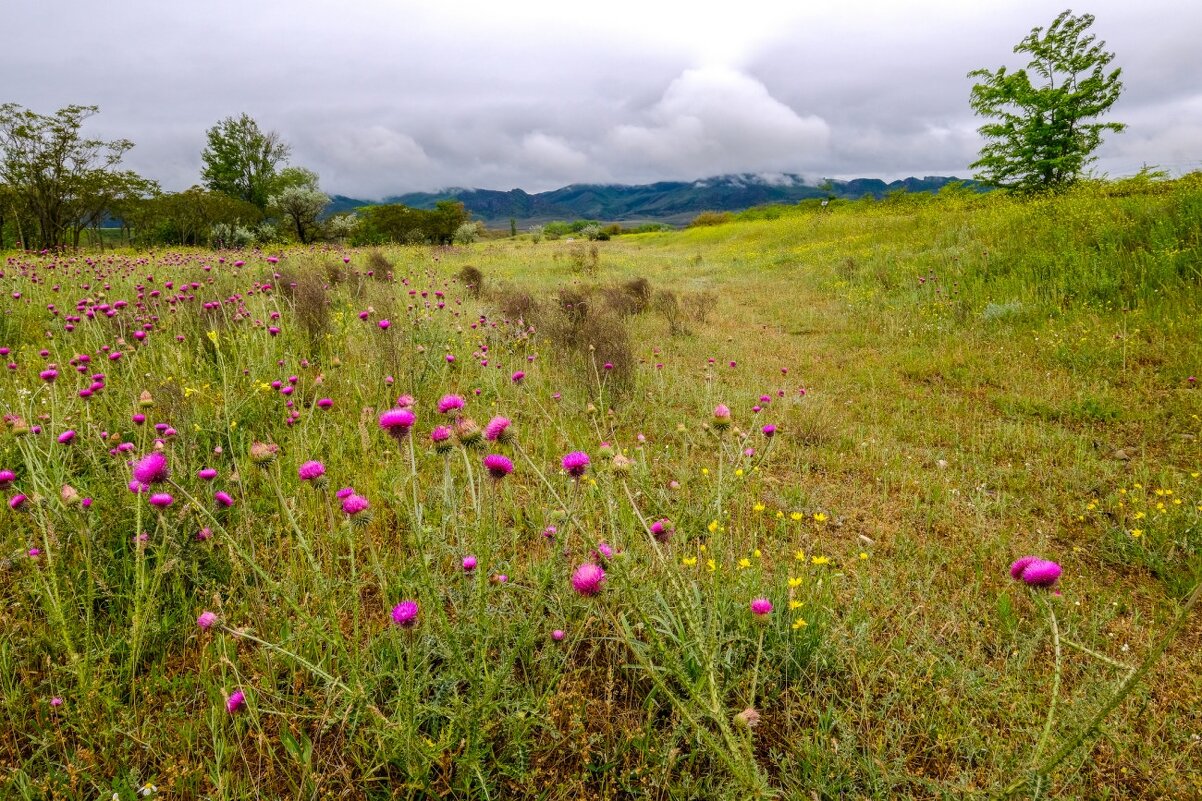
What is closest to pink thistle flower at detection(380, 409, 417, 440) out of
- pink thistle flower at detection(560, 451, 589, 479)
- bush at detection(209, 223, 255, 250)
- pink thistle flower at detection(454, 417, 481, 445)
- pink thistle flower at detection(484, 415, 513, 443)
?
pink thistle flower at detection(454, 417, 481, 445)

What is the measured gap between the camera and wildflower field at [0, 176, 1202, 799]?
1.44 meters

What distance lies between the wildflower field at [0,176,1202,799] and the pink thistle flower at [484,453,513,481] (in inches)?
3.6

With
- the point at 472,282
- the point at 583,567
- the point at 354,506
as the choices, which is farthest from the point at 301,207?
the point at 583,567

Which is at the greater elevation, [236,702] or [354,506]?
[354,506]

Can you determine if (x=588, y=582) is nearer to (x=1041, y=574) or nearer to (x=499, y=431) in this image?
(x=499, y=431)

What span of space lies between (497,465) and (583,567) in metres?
0.41

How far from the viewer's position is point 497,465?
1607mm

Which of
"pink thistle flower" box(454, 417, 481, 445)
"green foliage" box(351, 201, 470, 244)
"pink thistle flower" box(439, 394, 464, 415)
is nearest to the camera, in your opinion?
"pink thistle flower" box(454, 417, 481, 445)

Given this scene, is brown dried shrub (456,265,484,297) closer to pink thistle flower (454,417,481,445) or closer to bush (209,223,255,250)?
pink thistle flower (454,417,481,445)

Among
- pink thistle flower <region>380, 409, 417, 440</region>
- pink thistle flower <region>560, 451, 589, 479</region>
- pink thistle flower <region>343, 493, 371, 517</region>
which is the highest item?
pink thistle flower <region>380, 409, 417, 440</region>

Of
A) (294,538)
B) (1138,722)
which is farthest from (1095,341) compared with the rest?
(294,538)

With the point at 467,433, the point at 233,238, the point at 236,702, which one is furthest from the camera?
the point at 233,238

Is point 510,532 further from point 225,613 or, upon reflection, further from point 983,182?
point 983,182

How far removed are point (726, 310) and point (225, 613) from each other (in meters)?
8.21
